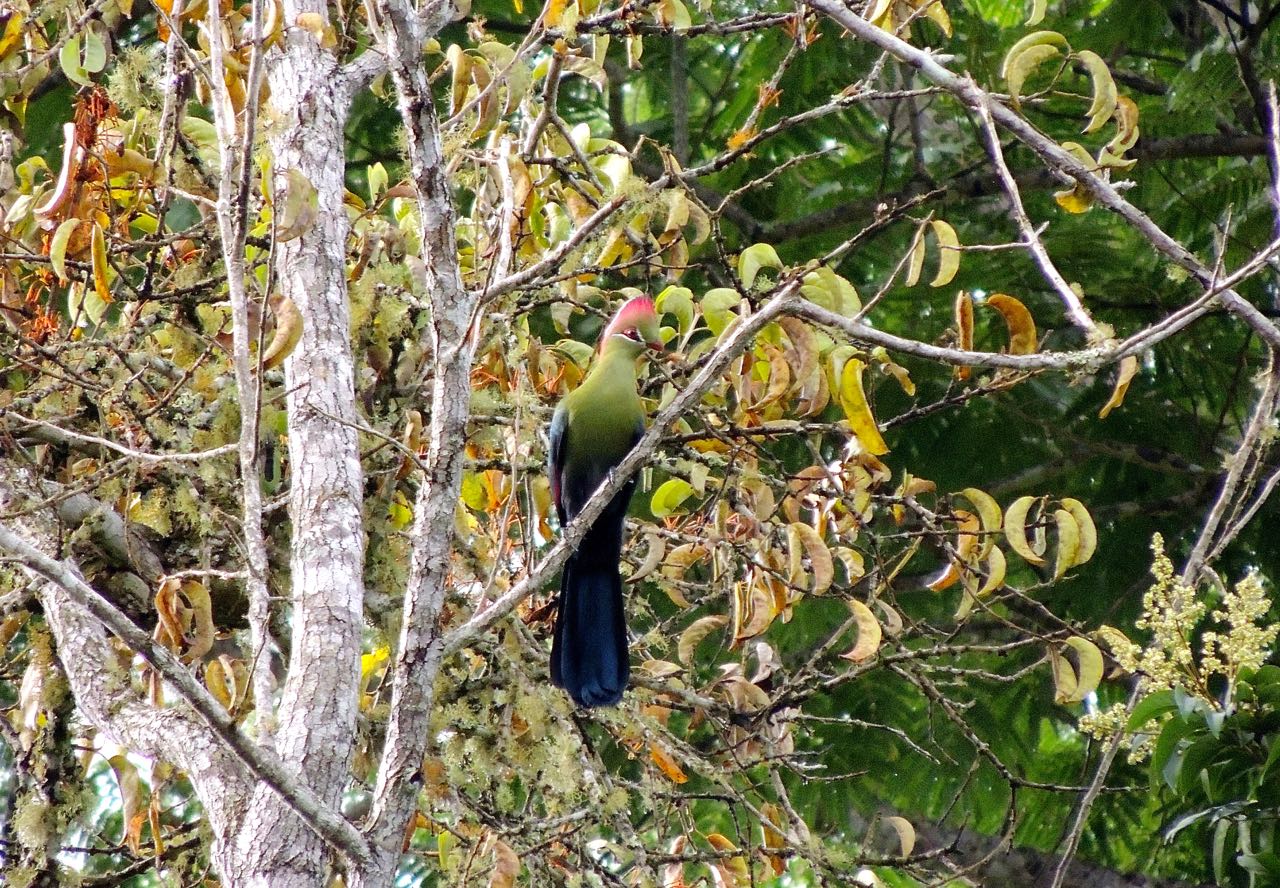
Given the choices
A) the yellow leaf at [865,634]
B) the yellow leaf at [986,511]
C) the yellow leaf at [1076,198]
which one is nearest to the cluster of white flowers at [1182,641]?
the yellow leaf at [986,511]

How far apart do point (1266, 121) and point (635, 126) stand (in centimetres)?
265

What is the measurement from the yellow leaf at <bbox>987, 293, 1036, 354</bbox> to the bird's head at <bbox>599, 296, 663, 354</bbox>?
1026mm

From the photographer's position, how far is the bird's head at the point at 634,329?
3535 mm

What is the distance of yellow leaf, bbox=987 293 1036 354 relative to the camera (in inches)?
103

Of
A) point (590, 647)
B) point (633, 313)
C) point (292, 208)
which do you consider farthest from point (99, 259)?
point (590, 647)

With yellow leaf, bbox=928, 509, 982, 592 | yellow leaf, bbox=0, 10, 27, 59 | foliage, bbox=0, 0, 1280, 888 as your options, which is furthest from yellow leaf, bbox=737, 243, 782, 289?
yellow leaf, bbox=0, 10, 27, 59

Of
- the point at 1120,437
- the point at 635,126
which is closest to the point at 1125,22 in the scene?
the point at 1120,437

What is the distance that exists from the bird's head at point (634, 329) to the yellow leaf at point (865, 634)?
3.04 ft

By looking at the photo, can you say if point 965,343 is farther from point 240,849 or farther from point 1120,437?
point 1120,437

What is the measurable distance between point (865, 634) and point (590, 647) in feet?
2.53

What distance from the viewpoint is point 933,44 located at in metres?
5.20

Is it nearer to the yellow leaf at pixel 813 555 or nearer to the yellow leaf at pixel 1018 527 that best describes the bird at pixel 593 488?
the yellow leaf at pixel 813 555

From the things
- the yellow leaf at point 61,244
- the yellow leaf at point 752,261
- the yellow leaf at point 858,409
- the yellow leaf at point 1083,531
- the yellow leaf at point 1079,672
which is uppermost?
the yellow leaf at point 61,244

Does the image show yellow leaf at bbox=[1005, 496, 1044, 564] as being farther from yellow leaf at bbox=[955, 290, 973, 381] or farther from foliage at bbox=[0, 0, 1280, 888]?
yellow leaf at bbox=[955, 290, 973, 381]
